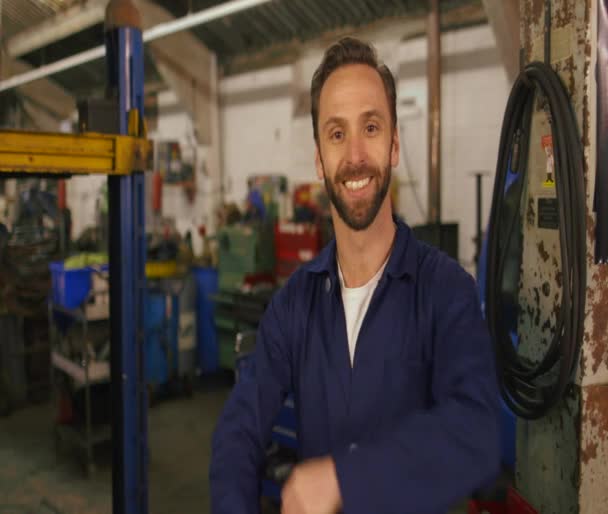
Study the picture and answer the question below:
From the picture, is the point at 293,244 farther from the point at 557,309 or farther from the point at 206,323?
the point at 557,309

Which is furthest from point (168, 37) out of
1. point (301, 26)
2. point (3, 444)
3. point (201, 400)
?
point (3, 444)

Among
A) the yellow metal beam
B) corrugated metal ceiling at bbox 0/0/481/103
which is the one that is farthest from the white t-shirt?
corrugated metal ceiling at bbox 0/0/481/103

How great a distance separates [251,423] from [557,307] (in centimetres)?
84

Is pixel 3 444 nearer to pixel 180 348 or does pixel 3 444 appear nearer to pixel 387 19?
pixel 180 348

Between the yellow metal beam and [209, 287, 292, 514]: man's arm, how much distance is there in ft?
3.49

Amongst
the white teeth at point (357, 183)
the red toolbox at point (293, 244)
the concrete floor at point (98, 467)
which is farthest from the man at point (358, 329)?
the red toolbox at point (293, 244)

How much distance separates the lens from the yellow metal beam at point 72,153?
1.83m

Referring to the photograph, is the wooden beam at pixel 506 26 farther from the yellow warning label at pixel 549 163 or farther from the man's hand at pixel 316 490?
the man's hand at pixel 316 490

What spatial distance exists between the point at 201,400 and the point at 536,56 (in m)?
3.94

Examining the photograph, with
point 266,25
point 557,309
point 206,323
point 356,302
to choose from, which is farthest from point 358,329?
point 266,25

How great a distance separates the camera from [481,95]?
4297 millimetres

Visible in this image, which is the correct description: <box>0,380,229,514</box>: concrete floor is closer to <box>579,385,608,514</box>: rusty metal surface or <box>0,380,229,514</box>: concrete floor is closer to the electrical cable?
the electrical cable

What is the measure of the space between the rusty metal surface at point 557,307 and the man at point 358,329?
Answer: 17.2 inches

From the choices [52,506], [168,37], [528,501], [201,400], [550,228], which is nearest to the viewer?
[550,228]
